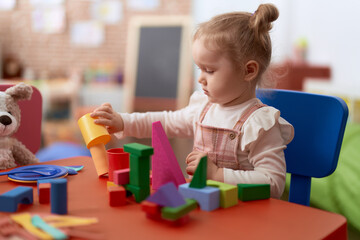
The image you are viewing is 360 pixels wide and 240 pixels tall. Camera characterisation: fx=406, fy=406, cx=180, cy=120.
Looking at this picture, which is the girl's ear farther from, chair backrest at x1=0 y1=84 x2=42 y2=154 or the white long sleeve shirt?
chair backrest at x1=0 y1=84 x2=42 y2=154

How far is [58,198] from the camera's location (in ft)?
1.83

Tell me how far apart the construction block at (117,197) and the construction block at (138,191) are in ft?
0.06

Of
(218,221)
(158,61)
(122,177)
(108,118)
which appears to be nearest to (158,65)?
(158,61)

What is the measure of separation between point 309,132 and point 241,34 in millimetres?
286

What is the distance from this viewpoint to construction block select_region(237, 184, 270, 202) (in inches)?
25.0

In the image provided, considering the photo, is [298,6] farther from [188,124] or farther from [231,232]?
[231,232]

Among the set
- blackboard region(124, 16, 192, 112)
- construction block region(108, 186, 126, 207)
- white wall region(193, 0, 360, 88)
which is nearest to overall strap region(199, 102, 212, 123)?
construction block region(108, 186, 126, 207)

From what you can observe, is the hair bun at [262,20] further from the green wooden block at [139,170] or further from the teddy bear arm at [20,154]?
the teddy bear arm at [20,154]

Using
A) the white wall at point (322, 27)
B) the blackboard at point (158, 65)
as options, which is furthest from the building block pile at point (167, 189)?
the white wall at point (322, 27)

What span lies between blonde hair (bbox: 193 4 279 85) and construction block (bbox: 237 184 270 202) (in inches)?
10.8

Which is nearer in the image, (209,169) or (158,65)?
(209,169)

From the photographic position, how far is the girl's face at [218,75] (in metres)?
0.80

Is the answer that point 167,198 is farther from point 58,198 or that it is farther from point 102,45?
point 102,45

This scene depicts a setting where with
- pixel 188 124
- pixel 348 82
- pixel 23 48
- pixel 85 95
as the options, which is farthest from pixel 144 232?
pixel 23 48
